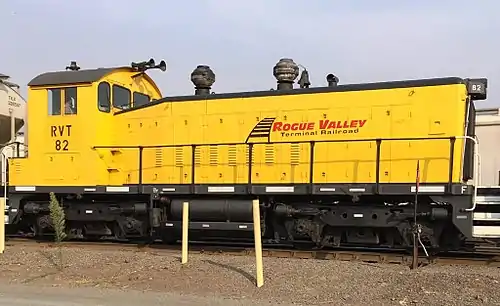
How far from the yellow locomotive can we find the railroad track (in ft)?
1.04

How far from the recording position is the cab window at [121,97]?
12555 mm

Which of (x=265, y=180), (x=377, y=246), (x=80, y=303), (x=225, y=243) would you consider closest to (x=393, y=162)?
(x=377, y=246)

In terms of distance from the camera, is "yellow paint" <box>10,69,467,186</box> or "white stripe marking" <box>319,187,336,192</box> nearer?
"yellow paint" <box>10,69,467,186</box>

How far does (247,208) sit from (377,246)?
2669mm

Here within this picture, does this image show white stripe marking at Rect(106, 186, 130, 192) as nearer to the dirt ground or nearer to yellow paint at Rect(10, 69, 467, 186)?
yellow paint at Rect(10, 69, 467, 186)

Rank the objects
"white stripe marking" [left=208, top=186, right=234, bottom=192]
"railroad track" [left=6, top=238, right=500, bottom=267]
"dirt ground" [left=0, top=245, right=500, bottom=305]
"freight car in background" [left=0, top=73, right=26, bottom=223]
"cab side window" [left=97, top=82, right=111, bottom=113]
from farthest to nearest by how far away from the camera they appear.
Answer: "freight car in background" [left=0, top=73, right=26, bottom=223]
"cab side window" [left=97, top=82, right=111, bottom=113]
"white stripe marking" [left=208, top=186, right=234, bottom=192]
"railroad track" [left=6, top=238, right=500, bottom=267]
"dirt ground" [left=0, top=245, right=500, bottom=305]

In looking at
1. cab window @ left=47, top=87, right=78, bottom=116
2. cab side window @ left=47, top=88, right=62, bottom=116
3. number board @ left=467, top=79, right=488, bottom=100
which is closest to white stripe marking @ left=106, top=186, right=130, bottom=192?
cab window @ left=47, top=87, right=78, bottom=116

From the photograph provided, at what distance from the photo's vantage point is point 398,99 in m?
10.5

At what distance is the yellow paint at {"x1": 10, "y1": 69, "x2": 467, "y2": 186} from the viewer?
403 inches

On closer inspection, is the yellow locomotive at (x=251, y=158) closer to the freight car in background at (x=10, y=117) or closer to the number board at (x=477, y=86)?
the number board at (x=477, y=86)

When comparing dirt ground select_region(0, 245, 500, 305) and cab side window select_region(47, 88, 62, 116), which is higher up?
cab side window select_region(47, 88, 62, 116)

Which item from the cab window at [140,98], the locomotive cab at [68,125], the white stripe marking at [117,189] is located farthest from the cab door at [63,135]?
the cab window at [140,98]

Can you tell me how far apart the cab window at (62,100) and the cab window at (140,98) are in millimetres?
1560

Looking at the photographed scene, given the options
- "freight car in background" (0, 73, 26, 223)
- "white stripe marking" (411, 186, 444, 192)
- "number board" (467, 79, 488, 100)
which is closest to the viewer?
"white stripe marking" (411, 186, 444, 192)
